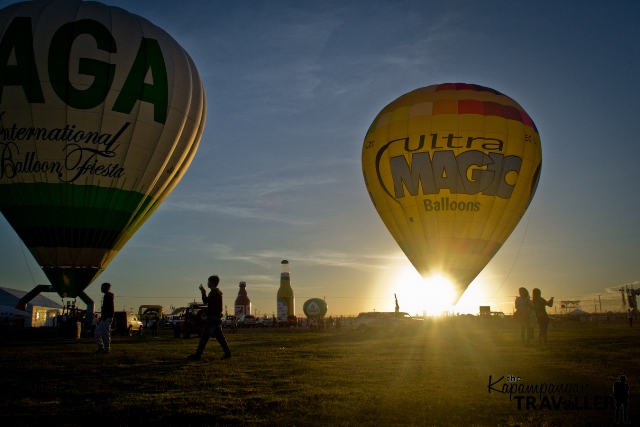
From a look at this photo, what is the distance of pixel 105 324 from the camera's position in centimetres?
1394

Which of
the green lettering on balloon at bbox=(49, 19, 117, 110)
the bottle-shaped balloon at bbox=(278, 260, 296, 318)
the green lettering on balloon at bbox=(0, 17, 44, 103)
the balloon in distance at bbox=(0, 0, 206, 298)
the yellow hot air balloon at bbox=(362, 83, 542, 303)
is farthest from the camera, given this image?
the bottle-shaped balloon at bbox=(278, 260, 296, 318)

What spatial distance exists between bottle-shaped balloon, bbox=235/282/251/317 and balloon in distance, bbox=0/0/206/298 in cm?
5484

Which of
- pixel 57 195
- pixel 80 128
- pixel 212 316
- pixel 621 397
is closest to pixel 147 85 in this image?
pixel 80 128

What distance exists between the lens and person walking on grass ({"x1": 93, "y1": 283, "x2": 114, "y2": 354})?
1377 cm

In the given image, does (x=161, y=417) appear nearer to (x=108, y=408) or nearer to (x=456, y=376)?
(x=108, y=408)

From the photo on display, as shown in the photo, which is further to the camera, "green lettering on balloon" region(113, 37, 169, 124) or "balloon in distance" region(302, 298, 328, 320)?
"balloon in distance" region(302, 298, 328, 320)

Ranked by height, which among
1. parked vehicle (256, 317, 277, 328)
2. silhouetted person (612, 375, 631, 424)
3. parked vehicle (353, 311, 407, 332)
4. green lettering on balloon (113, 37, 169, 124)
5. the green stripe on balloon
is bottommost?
parked vehicle (256, 317, 277, 328)

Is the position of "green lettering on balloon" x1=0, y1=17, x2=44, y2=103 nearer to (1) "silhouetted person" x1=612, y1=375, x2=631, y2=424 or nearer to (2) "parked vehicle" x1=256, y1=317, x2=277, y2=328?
(1) "silhouetted person" x1=612, y1=375, x2=631, y2=424

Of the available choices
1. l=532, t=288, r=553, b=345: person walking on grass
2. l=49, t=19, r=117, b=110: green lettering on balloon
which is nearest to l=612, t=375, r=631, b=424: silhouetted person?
l=532, t=288, r=553, b=345: person walking on grass

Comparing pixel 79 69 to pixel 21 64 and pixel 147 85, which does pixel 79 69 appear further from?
pixel 147 85

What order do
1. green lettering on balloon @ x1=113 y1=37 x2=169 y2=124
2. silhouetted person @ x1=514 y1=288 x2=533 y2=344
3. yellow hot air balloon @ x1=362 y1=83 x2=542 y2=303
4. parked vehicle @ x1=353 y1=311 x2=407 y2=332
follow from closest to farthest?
silhouetted person @ x1=514 y1=288 x2=533 y2=344 < green lettering on balloon @ x1=113 y1=37 x2=169 y2=124 < yellow hot air balloon @ x1=362 y1=83 x2=542 y2=303 < parked vehicle @ x1=353 y1=311 x2=407 y2=332

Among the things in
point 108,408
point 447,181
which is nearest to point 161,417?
point 108,408

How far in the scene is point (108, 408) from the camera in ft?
20.8

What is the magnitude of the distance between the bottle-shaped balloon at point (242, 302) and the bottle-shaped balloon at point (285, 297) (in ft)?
17.6
